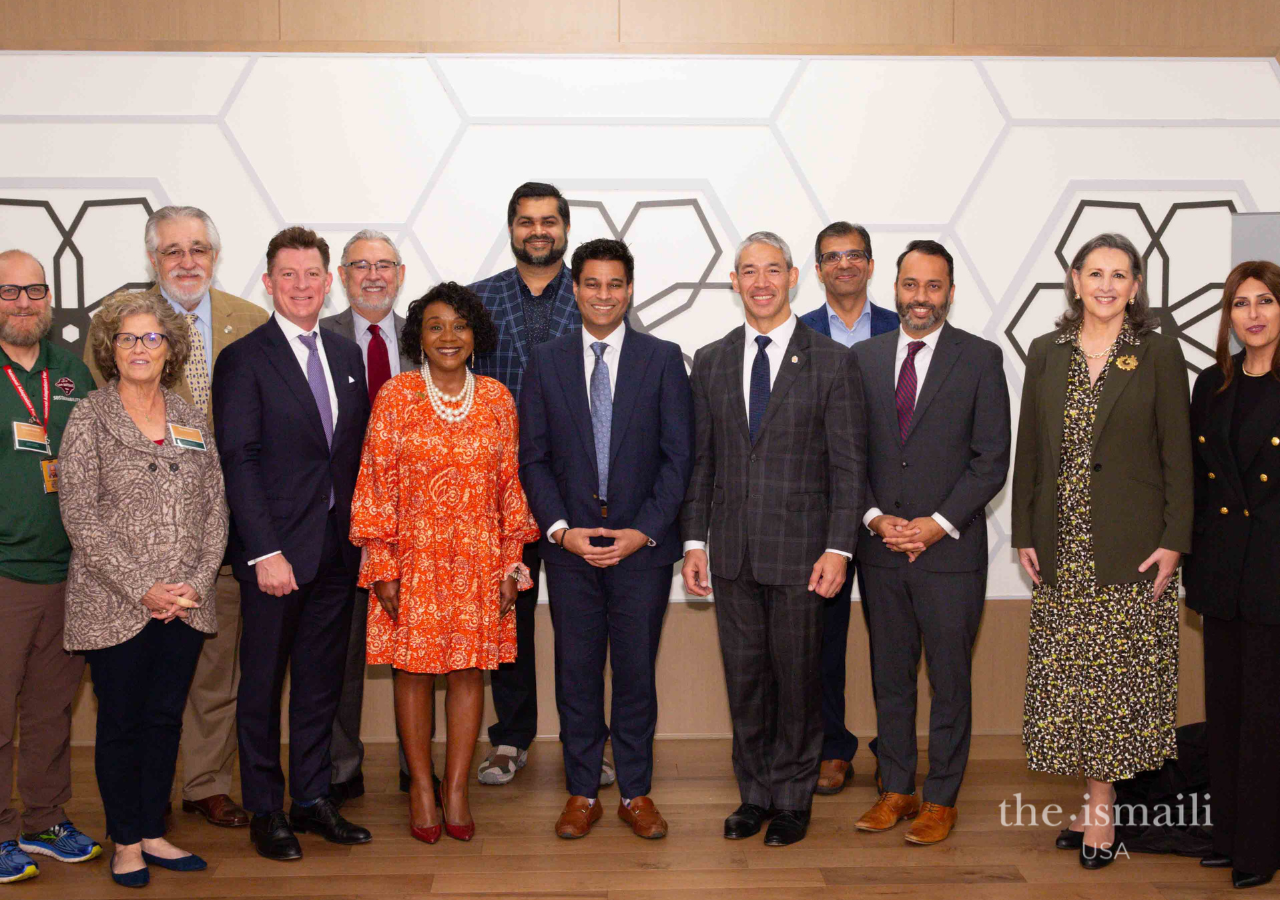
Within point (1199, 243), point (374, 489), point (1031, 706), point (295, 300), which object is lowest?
point (1031, 706)

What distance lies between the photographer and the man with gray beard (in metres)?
3.38

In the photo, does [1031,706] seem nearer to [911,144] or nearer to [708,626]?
[708,626]

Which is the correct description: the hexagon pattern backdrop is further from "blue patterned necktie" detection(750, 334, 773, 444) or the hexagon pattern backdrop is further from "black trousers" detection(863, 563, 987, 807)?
"black trousers" detection(863, 563, 987, 807)

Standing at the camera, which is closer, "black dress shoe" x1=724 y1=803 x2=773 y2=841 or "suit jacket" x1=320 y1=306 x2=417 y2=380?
"black dress shoe" x1=724 y1=803 x2=773 y2=841

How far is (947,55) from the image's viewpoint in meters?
4.75

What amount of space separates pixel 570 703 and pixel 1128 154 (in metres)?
3.59

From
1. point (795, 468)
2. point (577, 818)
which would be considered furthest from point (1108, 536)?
point (577, 818)

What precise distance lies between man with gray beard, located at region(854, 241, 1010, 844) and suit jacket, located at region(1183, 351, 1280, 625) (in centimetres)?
60

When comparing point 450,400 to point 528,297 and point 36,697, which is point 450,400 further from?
point 36,697

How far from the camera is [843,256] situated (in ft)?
13.6

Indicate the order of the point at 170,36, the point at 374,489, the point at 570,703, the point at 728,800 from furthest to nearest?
the point at 170,36 < the point at 728,800 < the point at 570,703 < the point at 374,489

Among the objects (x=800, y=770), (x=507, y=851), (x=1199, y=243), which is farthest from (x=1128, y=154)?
(x=507, y=851)

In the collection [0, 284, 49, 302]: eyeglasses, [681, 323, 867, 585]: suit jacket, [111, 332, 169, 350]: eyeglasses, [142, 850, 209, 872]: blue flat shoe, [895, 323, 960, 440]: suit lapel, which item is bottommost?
[142, 850, 209, 872]: blue flat shoe

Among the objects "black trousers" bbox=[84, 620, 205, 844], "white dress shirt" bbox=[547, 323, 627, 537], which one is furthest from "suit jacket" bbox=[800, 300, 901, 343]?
"black trousers" bbox=[84, 620, 205, 844]
